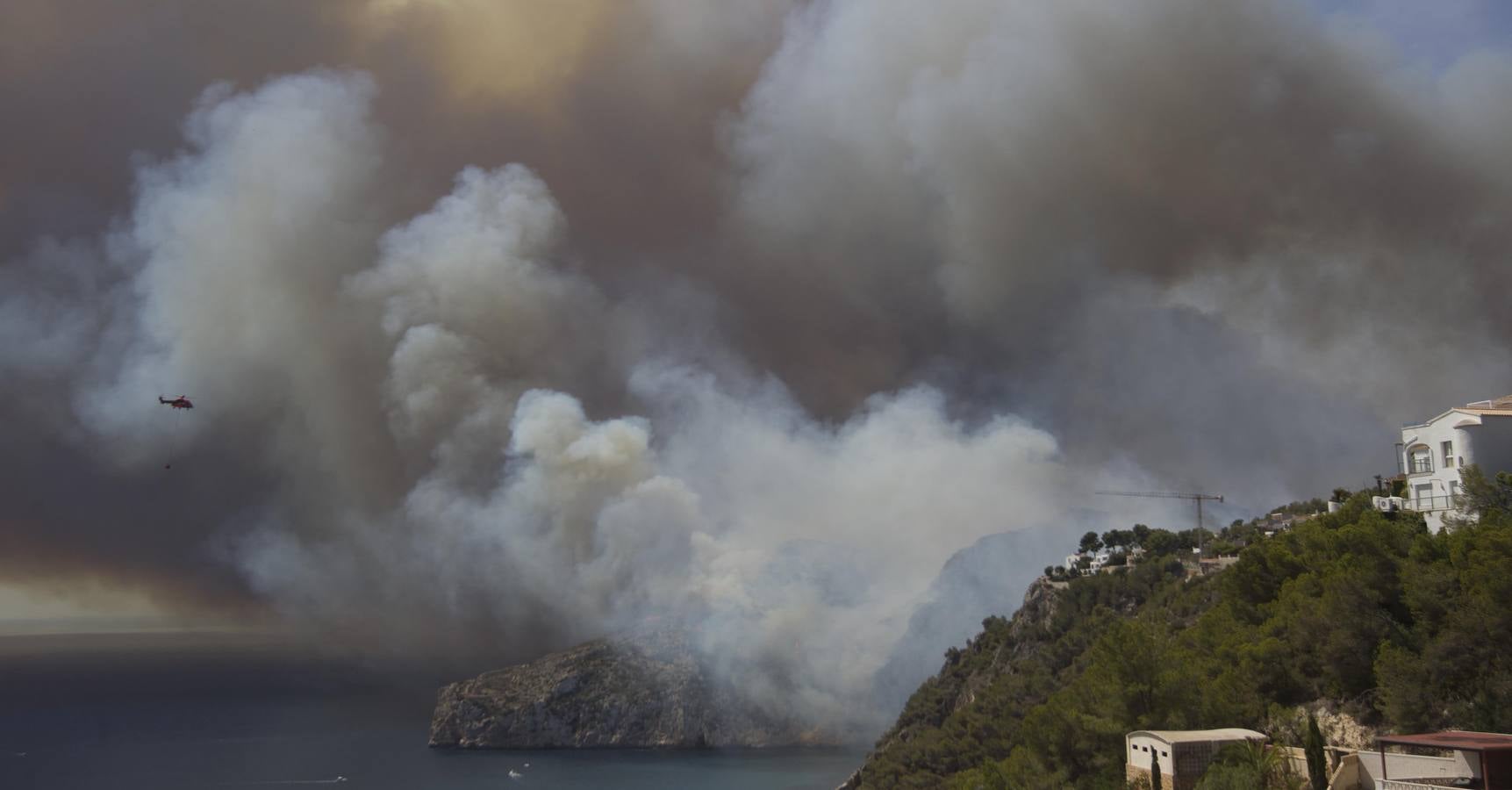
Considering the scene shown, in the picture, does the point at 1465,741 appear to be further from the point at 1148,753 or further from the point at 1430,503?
the point at 1430,503

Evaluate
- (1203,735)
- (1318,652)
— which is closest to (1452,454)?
(1318,652)

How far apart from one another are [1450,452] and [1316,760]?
3826 centimetres

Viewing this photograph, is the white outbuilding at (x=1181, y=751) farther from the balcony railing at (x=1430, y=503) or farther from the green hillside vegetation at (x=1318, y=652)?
the balcony railing at (x=1430, y=503)

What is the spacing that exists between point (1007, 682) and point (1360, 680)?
1986 inches

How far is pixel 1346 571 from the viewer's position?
4950cm

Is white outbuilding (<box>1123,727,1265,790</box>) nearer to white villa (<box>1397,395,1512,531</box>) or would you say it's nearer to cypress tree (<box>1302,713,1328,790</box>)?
cypress tree (<box>1302,713,1328,790</box>)

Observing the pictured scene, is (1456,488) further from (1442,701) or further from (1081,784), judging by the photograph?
(1081,784)

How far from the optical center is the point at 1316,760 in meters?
35.4

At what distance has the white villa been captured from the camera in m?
61.9

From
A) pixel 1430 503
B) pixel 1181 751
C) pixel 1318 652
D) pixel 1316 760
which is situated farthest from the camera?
pixel 1430 503

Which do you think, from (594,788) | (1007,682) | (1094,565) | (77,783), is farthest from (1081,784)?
(77,783)

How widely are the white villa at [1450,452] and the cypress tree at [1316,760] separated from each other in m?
31.5

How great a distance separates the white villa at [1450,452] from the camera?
6188cm

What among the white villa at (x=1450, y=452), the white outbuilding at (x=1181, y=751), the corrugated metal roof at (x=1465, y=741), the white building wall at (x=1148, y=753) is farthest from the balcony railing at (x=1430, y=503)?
the corrugated metal roof at (x=1465, y=741)
